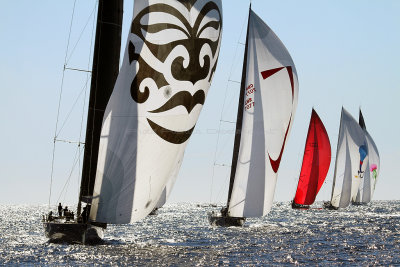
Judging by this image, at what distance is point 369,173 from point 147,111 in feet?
248

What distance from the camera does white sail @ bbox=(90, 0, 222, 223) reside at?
2705cm

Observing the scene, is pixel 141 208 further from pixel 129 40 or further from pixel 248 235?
pixel 248 235

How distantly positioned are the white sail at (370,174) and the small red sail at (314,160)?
91.1ft

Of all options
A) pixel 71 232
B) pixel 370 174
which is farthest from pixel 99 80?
pixel 370 174

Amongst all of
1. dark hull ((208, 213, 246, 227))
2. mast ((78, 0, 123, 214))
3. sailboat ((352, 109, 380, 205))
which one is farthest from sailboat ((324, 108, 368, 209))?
mast ((78, 0, 123, 214))

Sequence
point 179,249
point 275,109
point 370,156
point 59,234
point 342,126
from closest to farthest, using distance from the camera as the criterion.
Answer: point 59,234, point 179,249, point 275,109, point 342,126, point 370,156

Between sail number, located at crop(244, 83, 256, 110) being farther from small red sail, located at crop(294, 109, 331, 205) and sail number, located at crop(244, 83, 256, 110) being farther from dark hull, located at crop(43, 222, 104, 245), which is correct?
small red sail, located at crop(294, 109, 331, 205)

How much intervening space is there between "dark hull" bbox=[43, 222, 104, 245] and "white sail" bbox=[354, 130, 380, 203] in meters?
71.1

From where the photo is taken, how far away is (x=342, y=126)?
7906cm

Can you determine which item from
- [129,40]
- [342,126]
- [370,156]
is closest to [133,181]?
[129,40]

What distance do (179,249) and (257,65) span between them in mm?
12898

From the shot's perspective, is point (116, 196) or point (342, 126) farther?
point (342, 126)

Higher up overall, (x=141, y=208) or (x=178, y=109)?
(x=178, y=109)

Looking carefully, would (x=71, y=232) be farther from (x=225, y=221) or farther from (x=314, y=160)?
(x=314, y=160)
